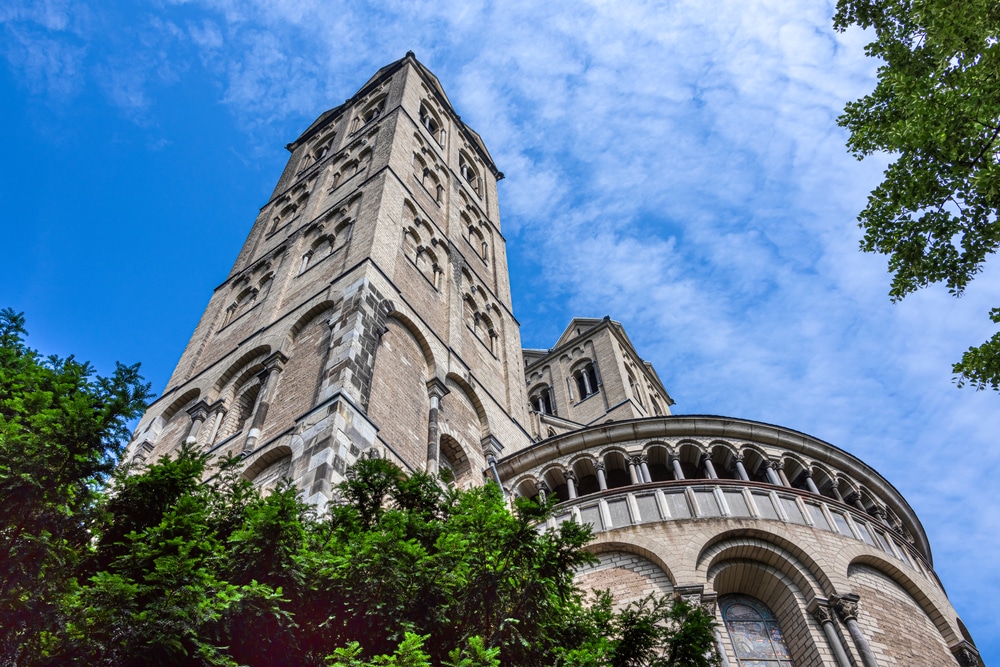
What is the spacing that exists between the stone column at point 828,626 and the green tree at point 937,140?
5092 mm

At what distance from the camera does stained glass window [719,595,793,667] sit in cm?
1345

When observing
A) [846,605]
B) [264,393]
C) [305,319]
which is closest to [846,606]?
[846,605]

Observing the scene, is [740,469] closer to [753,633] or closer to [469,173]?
[753,633]

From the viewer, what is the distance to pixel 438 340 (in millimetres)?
22047

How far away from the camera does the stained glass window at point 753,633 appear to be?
44.1 feet

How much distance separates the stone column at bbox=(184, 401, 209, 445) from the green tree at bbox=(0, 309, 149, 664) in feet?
35.6

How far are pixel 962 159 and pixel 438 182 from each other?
23657 millimetres

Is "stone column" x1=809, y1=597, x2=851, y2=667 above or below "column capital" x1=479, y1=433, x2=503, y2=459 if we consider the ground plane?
below

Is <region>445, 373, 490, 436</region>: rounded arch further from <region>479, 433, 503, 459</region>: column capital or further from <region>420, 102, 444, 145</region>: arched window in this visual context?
<region>420, 102, 444, 145</region>: arched window

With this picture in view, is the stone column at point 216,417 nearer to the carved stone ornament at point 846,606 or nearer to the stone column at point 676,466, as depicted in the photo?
the stone column at point 676,466

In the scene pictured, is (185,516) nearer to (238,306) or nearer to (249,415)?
(249,415)

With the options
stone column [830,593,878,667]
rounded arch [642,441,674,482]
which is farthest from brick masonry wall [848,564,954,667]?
rounded arch [642,441,674,482]

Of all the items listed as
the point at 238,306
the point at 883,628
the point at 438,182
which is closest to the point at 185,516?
the point at 883,628

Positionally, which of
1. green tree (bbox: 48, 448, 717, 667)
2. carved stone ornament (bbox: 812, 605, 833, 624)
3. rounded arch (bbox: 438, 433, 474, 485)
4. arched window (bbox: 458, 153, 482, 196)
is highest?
arched window (bbox: 458, 153, 482, 196)
